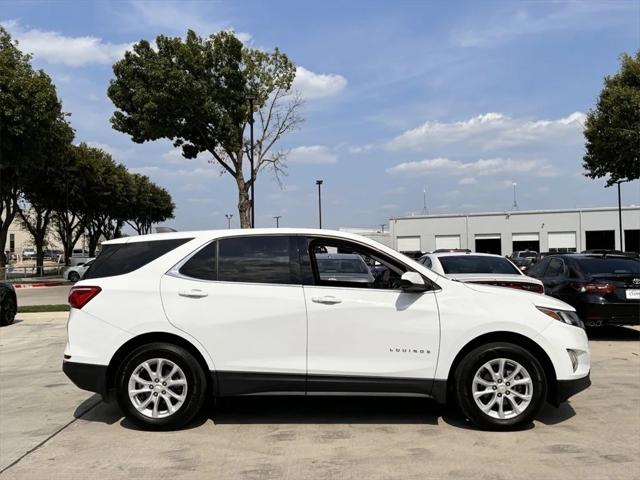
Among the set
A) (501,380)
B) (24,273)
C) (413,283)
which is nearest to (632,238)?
(24,273)

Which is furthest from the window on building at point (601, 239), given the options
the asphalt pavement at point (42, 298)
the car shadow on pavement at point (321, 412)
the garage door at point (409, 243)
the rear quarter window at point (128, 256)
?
the rear quarter window at point (128, 256)

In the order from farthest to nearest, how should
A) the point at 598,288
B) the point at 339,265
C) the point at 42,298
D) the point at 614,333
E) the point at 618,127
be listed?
the point at 618,127 → the point at 42,298 → the point at 614,333 → the point at 598,288 → the point at 339,265

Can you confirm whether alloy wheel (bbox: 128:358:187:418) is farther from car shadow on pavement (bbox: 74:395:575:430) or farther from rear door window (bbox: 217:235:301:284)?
rear door window (bbox: 217:235:301:284)

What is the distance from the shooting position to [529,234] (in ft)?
218

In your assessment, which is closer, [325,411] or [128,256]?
[128,256]

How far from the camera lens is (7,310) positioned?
13.4 meters

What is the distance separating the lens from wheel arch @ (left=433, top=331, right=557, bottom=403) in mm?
5387

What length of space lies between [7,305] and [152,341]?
955 centimetres

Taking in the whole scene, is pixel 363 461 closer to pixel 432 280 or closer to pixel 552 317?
pixel 432 280

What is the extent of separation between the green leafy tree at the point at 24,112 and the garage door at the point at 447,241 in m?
46.6

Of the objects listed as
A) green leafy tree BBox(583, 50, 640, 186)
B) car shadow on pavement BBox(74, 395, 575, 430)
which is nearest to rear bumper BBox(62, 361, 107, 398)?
car shadow on pavement BBox(74, 395, 575, 430)

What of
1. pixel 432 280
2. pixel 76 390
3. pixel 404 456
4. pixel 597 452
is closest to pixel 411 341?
pixel 432 280

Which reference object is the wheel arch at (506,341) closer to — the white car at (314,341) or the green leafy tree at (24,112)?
the white car at (314,341)

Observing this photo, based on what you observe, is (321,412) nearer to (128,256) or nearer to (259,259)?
(259,259)
